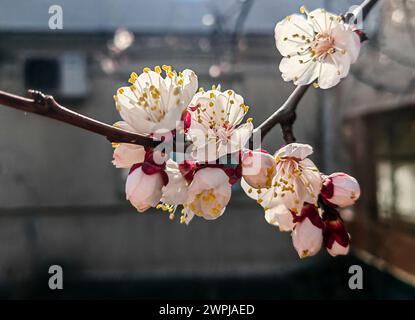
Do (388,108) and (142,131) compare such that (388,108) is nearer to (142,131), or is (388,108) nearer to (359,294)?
(359,294)

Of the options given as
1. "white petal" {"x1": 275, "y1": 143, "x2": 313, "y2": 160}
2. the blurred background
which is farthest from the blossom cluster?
the blurred background

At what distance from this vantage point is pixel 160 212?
7.80 feet

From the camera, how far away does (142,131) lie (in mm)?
381

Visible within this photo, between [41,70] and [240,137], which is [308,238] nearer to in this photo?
[240,137]

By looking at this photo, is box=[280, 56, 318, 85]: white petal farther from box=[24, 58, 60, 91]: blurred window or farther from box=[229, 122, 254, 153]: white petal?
box=[24, 58, 60, 91]: blurred window

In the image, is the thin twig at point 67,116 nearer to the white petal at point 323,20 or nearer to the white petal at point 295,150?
the white petal at point 295,150

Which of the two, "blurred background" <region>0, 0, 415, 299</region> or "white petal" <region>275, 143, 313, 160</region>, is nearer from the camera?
"white petal" <region>275, 143, 313, 160</region>

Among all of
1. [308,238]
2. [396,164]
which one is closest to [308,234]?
[308,238]

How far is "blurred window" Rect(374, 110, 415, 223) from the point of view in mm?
2150

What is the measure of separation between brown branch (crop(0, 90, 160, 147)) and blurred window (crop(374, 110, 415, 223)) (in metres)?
2.02

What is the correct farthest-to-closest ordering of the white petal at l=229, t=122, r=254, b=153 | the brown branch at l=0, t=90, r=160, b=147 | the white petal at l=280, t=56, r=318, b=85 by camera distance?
the white petal at l=280, t=56, r=318, b=85, the white petal at l=229, t=122, r=254, b=153, the brown branch at l=0, t=90, r=160, b=147

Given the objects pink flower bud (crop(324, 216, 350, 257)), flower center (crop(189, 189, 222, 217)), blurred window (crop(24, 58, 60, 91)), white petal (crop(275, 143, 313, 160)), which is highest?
blurred window (crop(24, 58, 60, 91))

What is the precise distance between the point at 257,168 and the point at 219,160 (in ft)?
0.11
